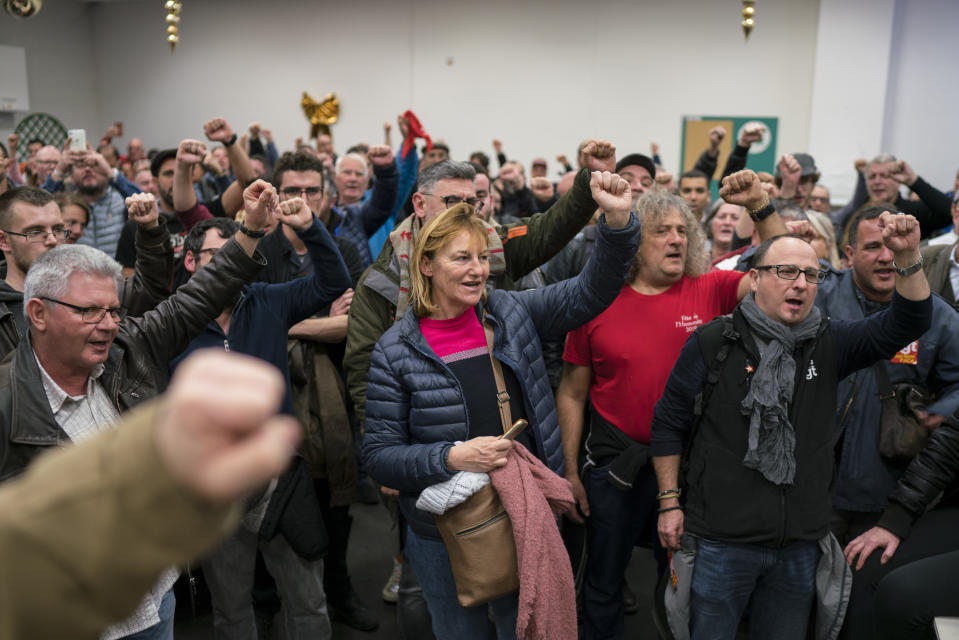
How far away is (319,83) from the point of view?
35.8ft

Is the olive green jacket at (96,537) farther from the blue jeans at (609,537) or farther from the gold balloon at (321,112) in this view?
the gold balloon at (321,112)

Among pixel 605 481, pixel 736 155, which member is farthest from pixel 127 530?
pixel 736 155

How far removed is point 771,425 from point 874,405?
63 centimetres

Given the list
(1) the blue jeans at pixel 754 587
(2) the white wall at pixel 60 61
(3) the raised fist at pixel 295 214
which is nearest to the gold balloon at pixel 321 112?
(2) the white wall at pixel 60 61

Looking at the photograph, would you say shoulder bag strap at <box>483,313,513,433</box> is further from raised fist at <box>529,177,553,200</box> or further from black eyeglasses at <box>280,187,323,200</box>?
raised fist at <box>529,177,553,200</box>

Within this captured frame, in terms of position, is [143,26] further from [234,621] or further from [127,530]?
[127,530]

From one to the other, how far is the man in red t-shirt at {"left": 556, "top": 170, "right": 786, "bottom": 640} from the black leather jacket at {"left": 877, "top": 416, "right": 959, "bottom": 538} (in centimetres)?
68

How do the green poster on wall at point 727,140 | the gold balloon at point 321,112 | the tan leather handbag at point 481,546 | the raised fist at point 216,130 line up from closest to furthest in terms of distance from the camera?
1. the tan leather handbag at point 481,546
2. the raised fist at point 216,130
3. the green poster on wall at point 727,140
4. the gold balloon at point 321,112

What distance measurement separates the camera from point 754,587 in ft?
6.75

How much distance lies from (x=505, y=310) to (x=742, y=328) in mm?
660

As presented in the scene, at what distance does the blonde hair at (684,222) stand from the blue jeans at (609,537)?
2.21 feet

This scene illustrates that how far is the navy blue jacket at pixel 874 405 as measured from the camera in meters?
2.28

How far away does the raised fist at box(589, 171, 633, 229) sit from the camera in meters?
2.03

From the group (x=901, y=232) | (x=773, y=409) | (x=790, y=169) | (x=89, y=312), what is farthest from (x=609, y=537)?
(x=790, y=169)
